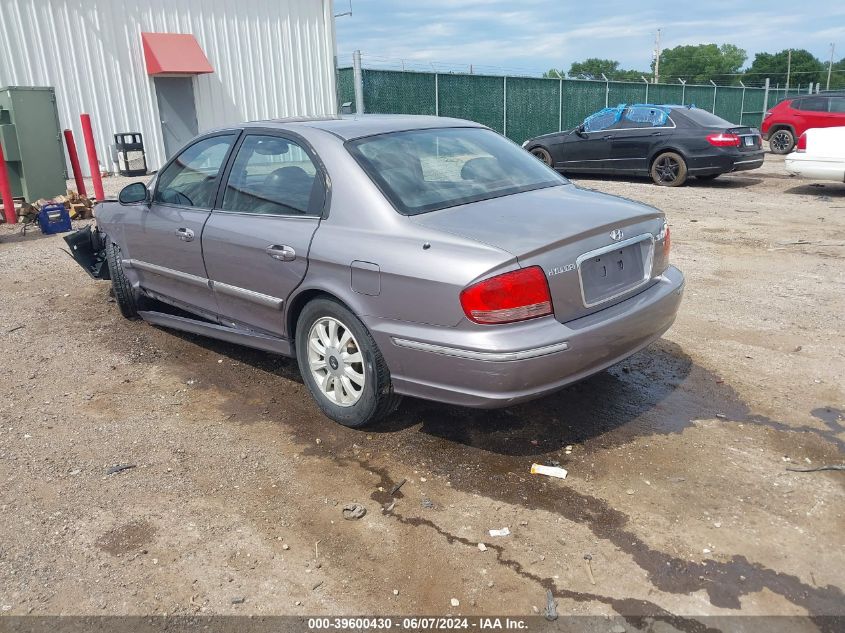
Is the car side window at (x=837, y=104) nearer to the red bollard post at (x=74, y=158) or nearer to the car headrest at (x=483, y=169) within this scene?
the car headrest at (x=483, y=169)

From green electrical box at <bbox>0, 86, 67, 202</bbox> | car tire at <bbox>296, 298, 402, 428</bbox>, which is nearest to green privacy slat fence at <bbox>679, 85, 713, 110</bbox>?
green electrical box at <bbox>0, 86, 67, 202</bbox>

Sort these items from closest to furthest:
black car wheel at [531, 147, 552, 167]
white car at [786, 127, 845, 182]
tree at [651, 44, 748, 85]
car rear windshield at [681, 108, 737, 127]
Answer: white car at [786, 127, 845, 182], car rear windshield at [681, 108, 737, 127], black car wheel at [531, 147, 552, 167], tree at [651, 44, 748, 85]

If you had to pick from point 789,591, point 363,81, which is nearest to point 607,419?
point 789,591

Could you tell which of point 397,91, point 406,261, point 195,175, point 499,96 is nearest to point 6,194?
point 195,175

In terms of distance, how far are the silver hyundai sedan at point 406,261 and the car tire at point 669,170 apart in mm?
9647

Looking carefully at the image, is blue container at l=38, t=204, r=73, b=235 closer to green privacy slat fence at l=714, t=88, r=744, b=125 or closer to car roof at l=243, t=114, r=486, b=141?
car roof at l=243, t=114, r=486, b=141

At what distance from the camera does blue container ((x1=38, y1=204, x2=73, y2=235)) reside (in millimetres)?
9828

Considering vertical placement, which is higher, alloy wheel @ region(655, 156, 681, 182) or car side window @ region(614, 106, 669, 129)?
car side window @ region(614, 106, 669, 129)

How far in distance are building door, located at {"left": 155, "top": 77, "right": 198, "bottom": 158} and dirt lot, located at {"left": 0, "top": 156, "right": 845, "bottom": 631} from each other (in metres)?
13.1

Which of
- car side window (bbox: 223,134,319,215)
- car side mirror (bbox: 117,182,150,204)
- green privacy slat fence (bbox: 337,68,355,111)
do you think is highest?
green privacy slat fence (bbox: 337,68,355,111)

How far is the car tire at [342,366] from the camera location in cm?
352

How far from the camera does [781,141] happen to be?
1945 cm

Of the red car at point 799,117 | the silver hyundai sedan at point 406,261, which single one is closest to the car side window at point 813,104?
the red car at point 799,117

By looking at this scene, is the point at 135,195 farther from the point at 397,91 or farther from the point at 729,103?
the point at 729,103
